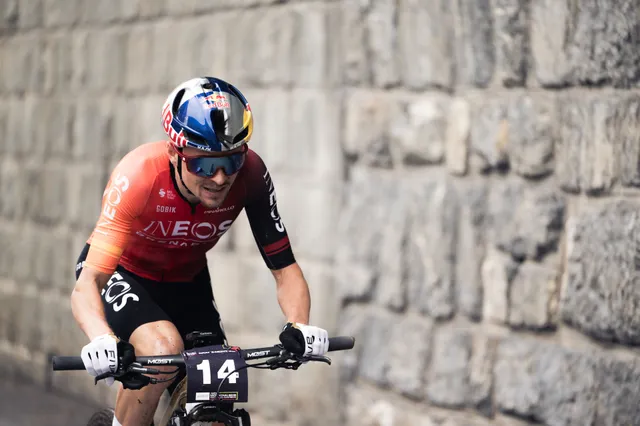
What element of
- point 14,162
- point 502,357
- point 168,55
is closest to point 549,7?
point 502,357

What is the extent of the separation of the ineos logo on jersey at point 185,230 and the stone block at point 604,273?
66.9 inches

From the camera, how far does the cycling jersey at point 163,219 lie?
5.05 m

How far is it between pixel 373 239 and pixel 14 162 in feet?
16.2

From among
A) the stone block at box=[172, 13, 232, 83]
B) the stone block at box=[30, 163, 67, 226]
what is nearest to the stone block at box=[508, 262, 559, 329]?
the stone block at box=[172, 13, 232, 83]

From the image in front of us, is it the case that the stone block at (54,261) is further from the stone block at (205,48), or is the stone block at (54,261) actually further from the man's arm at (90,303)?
the man's arm at (90,303)

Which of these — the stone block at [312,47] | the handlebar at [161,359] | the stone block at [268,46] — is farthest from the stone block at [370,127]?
the handlebar at [161,359]

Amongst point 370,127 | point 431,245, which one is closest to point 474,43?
point 370,127

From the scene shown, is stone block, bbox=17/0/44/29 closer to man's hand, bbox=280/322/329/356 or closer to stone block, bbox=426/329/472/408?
stone block, bbox=426/329/472/408

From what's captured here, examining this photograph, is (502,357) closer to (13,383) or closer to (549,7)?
(549,7)

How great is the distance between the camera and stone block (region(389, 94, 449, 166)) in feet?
22.1

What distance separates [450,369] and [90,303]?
249 centimetres

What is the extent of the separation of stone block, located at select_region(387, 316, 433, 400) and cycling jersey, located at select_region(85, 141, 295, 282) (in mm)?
1774

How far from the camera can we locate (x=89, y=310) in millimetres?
4852

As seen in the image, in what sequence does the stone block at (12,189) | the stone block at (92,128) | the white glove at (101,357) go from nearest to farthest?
the white glove at (101,357), the stone block at (92,128), the stone block at (12,189)
